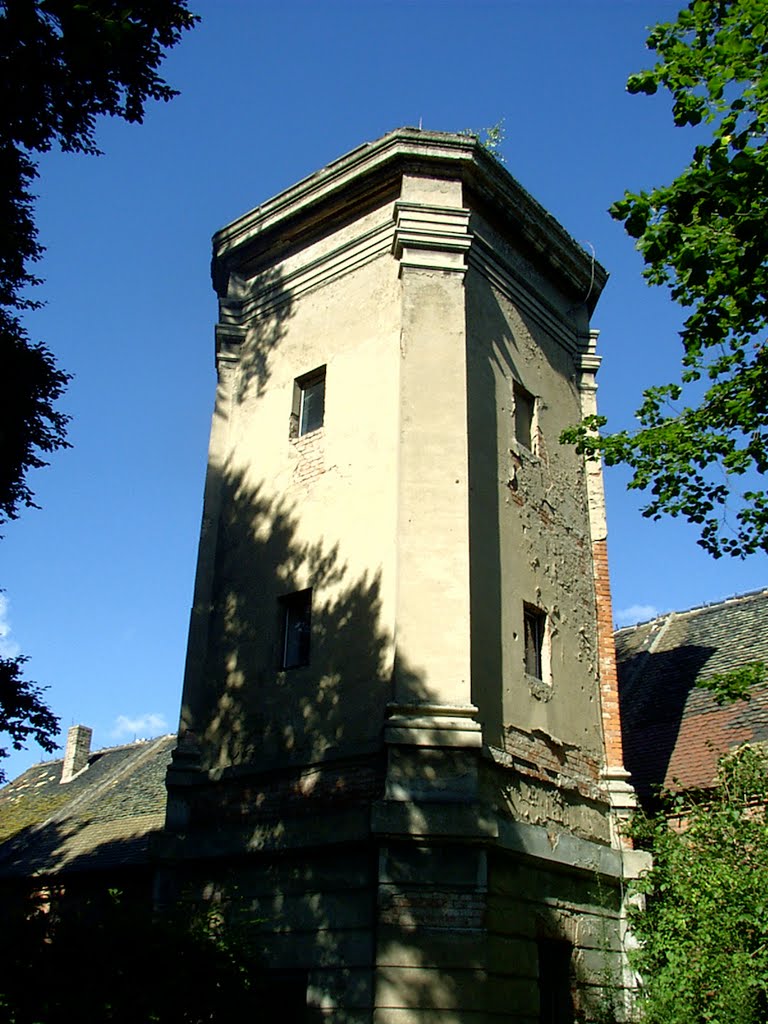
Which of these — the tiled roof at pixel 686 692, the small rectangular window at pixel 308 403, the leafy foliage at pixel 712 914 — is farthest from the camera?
the tiled roof at pixel 686 692

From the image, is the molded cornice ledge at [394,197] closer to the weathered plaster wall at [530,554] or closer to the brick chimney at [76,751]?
the weathered plaster wall at [530,554]

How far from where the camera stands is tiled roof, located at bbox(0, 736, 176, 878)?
17.0 m

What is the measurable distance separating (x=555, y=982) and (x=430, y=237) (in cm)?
898

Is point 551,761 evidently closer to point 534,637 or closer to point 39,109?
point 534,637

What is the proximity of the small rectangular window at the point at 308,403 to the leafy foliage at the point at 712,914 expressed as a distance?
21.6ft

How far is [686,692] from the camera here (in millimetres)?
15922

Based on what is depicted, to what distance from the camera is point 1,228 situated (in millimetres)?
10477

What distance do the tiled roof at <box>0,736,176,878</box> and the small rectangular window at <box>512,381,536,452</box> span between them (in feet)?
28.1

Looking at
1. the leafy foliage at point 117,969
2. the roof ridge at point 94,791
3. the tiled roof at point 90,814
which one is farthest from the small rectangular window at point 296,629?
the roof ridge at point 94,791

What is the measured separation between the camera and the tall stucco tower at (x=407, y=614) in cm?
952

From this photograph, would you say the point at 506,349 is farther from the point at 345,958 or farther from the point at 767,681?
the point at 345,958

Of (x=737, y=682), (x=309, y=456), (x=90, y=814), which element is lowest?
(x=737, y=682)

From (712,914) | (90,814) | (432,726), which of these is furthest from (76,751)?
(712,914)

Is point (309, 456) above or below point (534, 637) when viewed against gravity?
above
